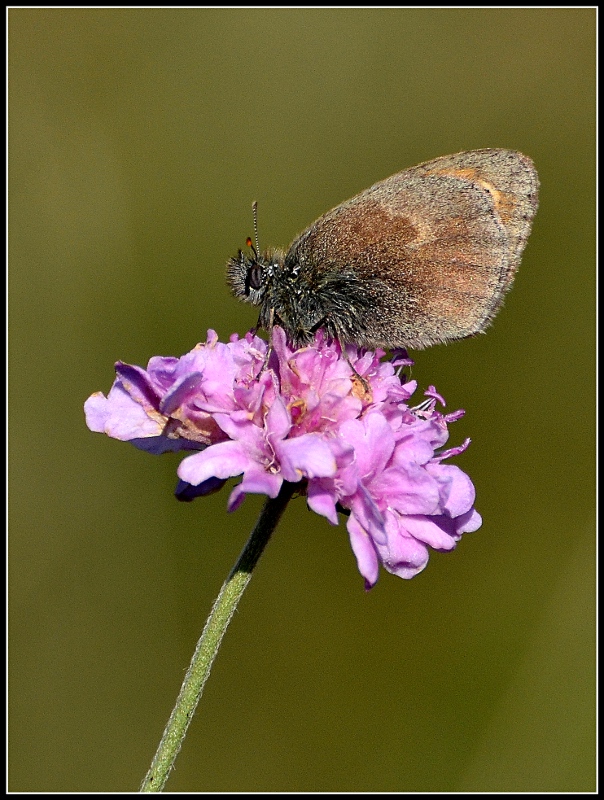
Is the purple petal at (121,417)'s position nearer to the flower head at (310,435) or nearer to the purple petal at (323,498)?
the flower head at (310,435)

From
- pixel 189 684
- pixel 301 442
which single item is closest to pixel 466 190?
pixel 301 442

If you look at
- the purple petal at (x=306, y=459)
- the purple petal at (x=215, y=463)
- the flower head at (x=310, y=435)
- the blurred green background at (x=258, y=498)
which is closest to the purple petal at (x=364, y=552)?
the flower head at (x=310, y=435)

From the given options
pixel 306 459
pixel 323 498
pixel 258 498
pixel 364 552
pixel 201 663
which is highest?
pixel 306 459

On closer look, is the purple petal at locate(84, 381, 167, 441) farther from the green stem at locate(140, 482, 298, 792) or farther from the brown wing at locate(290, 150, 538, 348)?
the brown wing at locate(290, 150, 538, 348)

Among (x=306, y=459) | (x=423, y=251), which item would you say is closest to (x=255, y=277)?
(x=423, y=251)

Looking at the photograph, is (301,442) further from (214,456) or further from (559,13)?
(559,13)

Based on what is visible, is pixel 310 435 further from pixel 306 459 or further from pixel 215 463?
pixel 215 463
